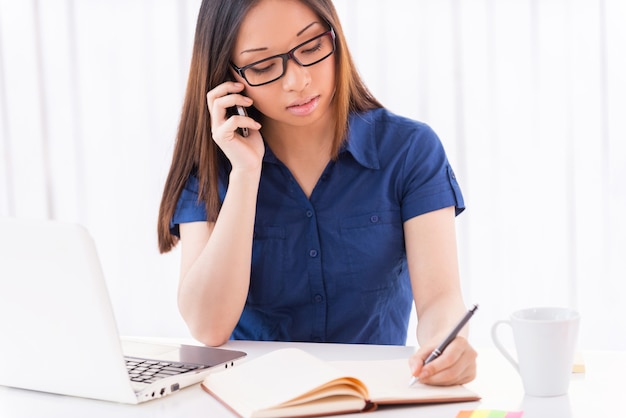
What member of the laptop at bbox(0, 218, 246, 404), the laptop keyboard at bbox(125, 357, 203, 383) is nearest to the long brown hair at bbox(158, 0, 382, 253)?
the laptop keyboard at bbox(125, 357, 203, 383)

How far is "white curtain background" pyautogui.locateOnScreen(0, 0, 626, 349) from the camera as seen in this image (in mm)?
2984

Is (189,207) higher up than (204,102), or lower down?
lower down

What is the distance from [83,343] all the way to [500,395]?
1.94 feet

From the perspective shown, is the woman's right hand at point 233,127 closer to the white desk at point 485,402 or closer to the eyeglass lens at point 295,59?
the eyeglass lens at point 295,59

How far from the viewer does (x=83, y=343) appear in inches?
47.8

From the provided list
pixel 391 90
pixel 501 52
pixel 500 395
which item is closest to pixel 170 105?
pixel 391 90

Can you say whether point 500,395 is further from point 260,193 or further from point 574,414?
point 260,193

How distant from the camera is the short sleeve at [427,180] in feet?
5.65

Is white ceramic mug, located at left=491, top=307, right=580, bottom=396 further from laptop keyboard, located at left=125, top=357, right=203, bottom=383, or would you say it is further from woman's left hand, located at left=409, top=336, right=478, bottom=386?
laptop keyboard, located at left=125, top=357, right=203, bottom=383

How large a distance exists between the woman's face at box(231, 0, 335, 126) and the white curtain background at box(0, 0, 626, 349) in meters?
1.45

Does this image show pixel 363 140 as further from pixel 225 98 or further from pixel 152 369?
pixel 152 369

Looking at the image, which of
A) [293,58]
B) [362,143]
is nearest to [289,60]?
[293,58]

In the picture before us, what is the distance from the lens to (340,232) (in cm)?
180

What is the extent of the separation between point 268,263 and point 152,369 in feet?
1.60
